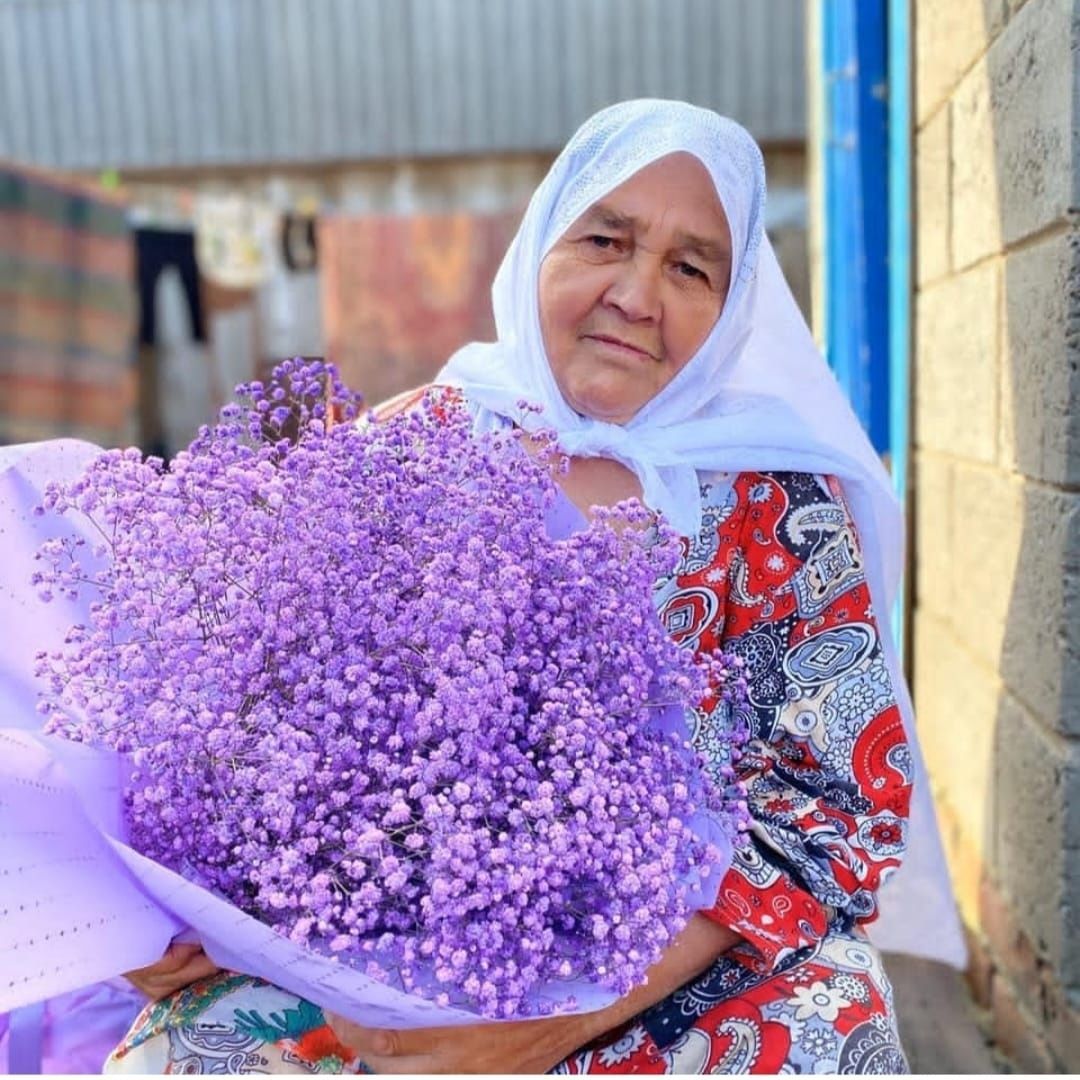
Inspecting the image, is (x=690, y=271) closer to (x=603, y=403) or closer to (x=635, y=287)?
(x=635, y=287)

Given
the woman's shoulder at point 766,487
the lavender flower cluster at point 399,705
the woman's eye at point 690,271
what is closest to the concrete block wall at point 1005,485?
the woman's shoulder at point 766,487

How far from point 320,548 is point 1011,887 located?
1745mm

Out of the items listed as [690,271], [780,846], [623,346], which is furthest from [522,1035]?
[690,271]

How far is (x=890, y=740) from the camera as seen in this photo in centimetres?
157

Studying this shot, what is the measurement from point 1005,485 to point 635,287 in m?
0.97

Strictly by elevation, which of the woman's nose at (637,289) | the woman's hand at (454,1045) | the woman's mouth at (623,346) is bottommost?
the woman's hand at (454,1045)

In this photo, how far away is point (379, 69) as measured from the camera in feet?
35.7

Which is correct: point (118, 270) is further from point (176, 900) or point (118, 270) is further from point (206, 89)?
point (176, 900)

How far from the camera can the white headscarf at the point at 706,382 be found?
1.64 m

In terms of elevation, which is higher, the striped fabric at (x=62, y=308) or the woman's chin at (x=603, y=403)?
the striped fabric at (x=62, y=308)

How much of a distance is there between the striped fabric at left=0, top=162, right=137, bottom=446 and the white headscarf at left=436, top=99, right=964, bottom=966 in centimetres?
562

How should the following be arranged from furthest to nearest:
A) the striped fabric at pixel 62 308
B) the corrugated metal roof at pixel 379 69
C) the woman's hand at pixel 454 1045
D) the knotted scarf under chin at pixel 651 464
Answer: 1. the corrugated metal roof at pixel 379 69
2. the striped fabric at pixel 62 308
3. the knotted scarf under chin at pixel 651 464
4. the woman's hand at pixel 454 1045

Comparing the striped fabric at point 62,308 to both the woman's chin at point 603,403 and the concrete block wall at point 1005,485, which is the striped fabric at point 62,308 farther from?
the woman's chin at point 603,403

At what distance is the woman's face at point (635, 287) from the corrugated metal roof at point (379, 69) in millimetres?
9492
